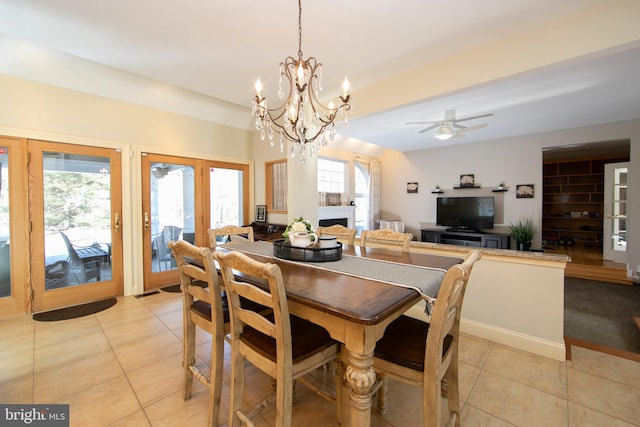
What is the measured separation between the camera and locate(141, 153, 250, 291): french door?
366 centimetres

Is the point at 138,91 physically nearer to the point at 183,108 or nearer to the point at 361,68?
the point at 183,108

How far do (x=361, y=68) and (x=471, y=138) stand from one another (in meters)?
4.16

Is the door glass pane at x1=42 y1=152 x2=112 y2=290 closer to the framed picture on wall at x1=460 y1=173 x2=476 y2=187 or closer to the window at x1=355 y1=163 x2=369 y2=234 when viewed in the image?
the window at x1=355 y1=163 x2=369 y2=234

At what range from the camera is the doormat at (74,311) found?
2.78 meters

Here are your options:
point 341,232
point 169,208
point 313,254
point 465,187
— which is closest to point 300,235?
point 313,254

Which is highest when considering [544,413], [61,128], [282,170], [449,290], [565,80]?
[565,80]

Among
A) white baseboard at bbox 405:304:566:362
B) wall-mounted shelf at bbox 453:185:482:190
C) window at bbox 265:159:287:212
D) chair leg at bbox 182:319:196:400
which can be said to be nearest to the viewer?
chair leg at bbox 182:319:196:400

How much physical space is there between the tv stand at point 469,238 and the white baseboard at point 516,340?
3762 mm

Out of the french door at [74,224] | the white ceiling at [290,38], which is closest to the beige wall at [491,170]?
the white ceiling at [290,38]

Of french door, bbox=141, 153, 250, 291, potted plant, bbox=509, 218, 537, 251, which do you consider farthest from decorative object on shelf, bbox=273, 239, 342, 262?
potted plant, bbox=509, 218, 537, 251

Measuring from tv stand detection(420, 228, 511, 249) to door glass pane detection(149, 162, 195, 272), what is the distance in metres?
5.19

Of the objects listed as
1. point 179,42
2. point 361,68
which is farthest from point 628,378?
point 179,42

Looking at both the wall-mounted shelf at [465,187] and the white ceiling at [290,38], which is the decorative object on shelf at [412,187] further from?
the white ceiling at [290,38]

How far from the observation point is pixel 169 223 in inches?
153
